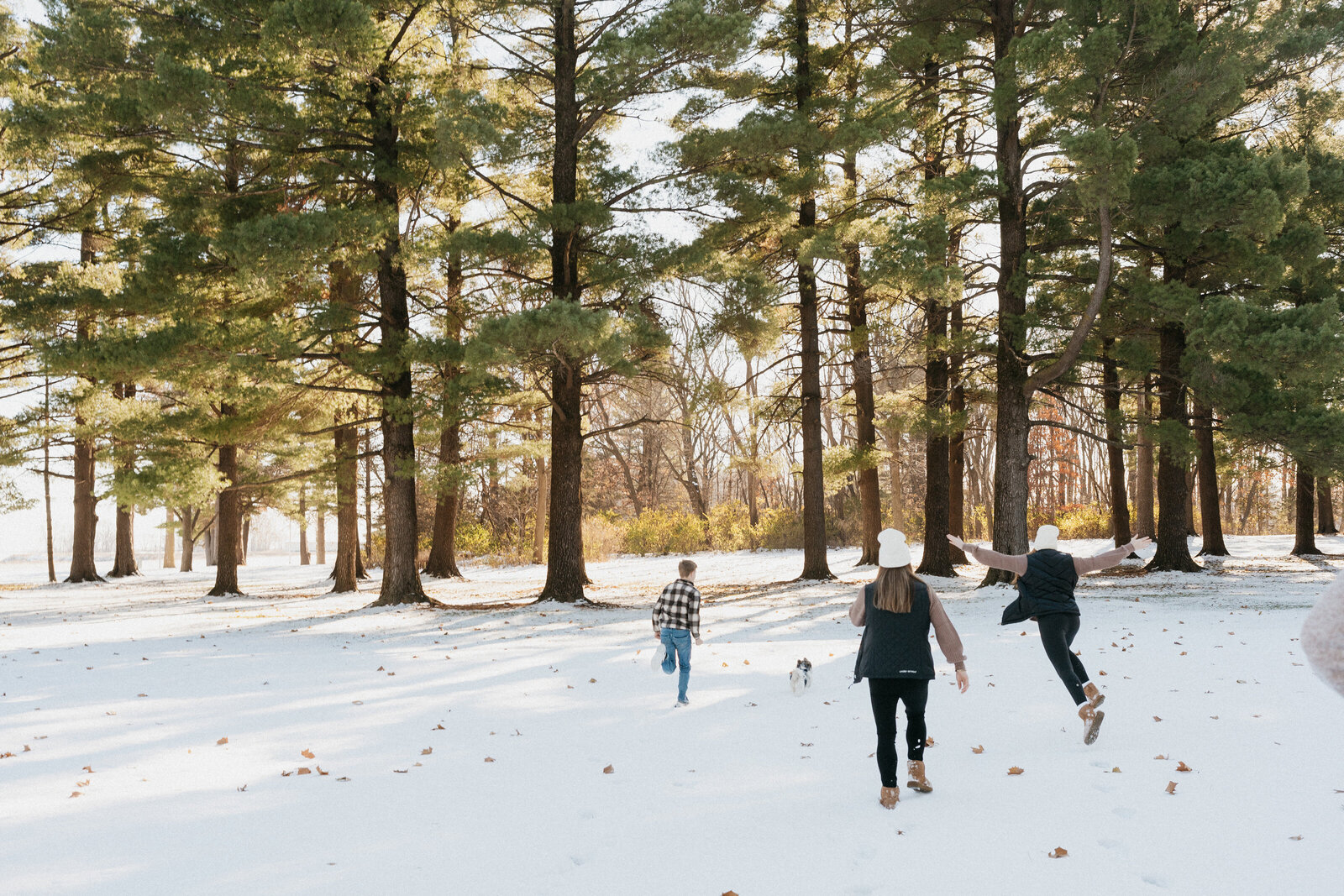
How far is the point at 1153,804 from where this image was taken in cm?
491

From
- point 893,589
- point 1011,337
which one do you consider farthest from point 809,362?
point 893,589

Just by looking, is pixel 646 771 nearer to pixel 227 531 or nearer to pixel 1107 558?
pixel 1107 558

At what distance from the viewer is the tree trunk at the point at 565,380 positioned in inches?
629

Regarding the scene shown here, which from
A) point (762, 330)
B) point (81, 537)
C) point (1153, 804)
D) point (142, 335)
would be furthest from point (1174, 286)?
point (81, 537)

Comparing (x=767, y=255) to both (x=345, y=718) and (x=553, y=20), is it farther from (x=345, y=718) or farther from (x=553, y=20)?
(x=345, y=718)

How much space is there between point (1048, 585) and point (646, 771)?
3.10m

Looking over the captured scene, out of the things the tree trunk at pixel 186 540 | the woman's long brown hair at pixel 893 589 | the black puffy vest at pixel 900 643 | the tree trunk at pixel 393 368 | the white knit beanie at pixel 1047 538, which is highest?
the tree trunk at pixel 393 368

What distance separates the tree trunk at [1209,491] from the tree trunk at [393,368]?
59.5 ft

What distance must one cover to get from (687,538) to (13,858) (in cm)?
3000

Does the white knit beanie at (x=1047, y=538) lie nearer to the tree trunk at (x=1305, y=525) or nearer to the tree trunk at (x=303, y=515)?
the tree trunk at (x=1305, y=525)

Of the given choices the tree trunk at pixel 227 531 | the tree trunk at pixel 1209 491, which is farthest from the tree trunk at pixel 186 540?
the tree trunk at pixel 1209 491

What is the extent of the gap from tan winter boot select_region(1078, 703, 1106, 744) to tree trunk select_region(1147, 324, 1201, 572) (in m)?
13.3

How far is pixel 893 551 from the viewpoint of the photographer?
17.2 feet

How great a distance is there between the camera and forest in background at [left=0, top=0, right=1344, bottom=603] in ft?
44.1
